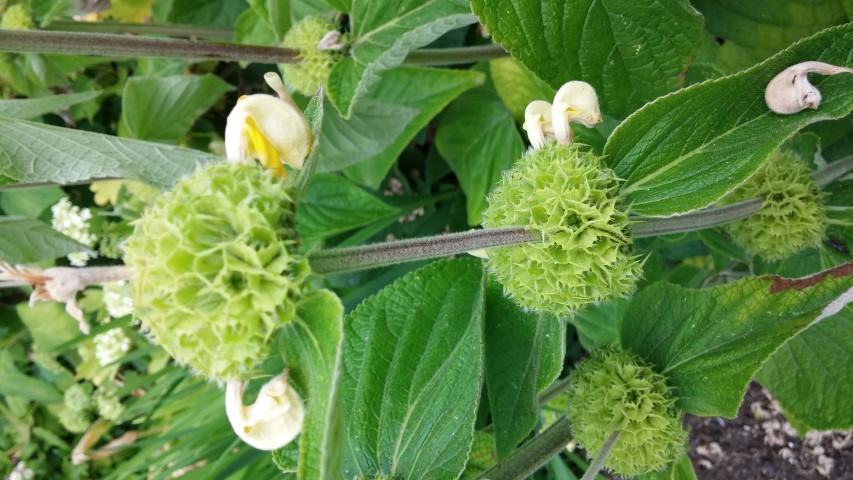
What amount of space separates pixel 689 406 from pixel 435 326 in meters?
0.35

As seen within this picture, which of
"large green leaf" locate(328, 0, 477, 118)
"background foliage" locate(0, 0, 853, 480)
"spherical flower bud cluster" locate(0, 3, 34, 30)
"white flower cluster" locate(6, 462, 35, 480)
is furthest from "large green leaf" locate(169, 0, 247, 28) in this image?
"white flower cluster" locate(6, 462, 35, 480)

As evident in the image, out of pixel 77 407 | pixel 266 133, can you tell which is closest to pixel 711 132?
pixel 266 133

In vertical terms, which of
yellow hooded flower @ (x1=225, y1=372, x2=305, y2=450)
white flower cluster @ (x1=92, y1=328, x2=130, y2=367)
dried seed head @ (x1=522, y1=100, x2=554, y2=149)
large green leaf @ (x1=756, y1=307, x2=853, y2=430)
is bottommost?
large green leaf @ (x1=756, y1=307, x2=853, y2=430)

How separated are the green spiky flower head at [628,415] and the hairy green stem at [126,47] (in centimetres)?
75

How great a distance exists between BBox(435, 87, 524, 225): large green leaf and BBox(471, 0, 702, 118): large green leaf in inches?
24.4

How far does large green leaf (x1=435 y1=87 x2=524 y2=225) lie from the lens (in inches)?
59.1

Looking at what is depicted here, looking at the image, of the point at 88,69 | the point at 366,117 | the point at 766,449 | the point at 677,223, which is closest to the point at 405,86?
the point at 366,117

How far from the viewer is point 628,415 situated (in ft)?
2.66

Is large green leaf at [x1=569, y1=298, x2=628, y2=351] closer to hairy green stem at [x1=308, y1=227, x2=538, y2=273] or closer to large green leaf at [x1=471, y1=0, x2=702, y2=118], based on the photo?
large green leaf at [x1=471, y1=0, x2=702, y2=118]

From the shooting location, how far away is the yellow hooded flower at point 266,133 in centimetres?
58

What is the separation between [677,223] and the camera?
0.76 metres

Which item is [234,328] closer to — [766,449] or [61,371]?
[766,449]

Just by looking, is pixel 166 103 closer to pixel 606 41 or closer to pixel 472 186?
pixel 472 186

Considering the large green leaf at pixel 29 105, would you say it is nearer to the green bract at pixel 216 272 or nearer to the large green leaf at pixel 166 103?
the large green leaf at pixel 166 103
